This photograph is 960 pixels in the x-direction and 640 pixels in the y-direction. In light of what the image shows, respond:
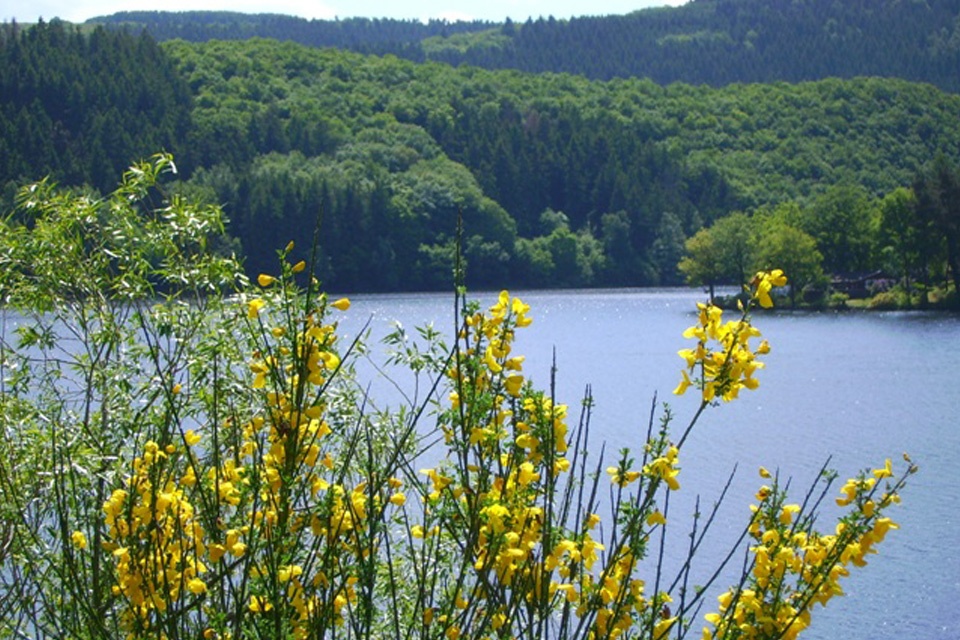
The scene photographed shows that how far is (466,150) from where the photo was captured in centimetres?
11831

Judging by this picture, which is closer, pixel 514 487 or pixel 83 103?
pixel 514 487

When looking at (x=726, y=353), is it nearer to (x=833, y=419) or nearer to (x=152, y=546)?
(x=152, y=546)

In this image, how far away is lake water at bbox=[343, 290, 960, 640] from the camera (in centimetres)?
1490

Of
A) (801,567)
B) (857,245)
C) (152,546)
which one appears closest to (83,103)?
(857,245)

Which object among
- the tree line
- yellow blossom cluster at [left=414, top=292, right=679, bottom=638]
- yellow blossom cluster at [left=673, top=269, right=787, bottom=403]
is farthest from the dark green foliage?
yellow blossom cluster at [left=673, top=269, right=787, bottom=403]

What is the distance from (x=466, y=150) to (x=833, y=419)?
92.3 metres

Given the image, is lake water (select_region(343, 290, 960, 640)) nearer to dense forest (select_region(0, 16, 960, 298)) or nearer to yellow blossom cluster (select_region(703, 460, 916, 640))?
yellow blossom cluster (select_region(703, 460, 916, 640))

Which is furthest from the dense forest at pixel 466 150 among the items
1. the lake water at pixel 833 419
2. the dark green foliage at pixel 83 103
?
the lake water at pixel 833 419

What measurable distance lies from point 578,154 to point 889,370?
272ft

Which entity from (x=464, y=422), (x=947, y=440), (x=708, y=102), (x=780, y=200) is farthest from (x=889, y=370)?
(x=708, y=102)

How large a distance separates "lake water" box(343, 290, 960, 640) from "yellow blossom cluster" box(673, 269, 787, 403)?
146cm

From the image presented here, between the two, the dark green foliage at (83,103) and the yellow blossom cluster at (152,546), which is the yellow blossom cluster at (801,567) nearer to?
the yellow blossom cluster at (152,546)

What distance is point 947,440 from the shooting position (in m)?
24.7

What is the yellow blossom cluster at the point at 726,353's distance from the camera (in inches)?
143
